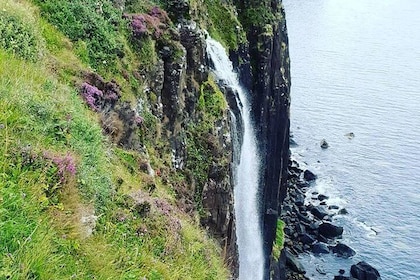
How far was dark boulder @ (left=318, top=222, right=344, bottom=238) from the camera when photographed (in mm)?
64250

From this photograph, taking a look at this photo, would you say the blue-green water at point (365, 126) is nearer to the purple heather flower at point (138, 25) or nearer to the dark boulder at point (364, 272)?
the dark boulder at point (364, 272)

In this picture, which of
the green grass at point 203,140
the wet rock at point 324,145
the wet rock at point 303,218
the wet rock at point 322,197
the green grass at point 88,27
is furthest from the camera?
the wet rock at point 324,145

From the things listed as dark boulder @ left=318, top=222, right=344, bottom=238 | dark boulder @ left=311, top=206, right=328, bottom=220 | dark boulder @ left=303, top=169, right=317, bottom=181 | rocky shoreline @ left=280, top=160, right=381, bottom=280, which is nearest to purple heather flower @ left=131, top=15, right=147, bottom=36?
rocky shoreline @ left=280, top=160, right=381, bottom=280

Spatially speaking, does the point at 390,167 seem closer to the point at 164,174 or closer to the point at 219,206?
the point at 219,206

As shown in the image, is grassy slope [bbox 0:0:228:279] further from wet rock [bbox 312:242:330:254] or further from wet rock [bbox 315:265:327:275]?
wet rock [bbox 312:242:330:254]

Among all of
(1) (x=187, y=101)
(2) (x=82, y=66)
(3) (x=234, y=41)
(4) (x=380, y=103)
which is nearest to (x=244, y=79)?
(3) (x=234, y=41)

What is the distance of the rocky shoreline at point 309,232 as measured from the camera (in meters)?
56.2

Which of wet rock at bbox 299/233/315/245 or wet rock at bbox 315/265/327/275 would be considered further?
wet rock at bbox 299/233/315/245

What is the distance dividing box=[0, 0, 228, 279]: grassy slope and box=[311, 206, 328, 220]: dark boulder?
56.2 metres

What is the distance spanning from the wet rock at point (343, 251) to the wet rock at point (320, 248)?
2.76ft

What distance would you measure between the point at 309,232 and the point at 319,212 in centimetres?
439

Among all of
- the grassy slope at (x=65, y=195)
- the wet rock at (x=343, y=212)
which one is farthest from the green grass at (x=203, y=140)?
the wet rock at (x=343, y=212)

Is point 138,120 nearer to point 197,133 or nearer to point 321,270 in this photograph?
point 197,133

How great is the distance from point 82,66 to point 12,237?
10414mm
